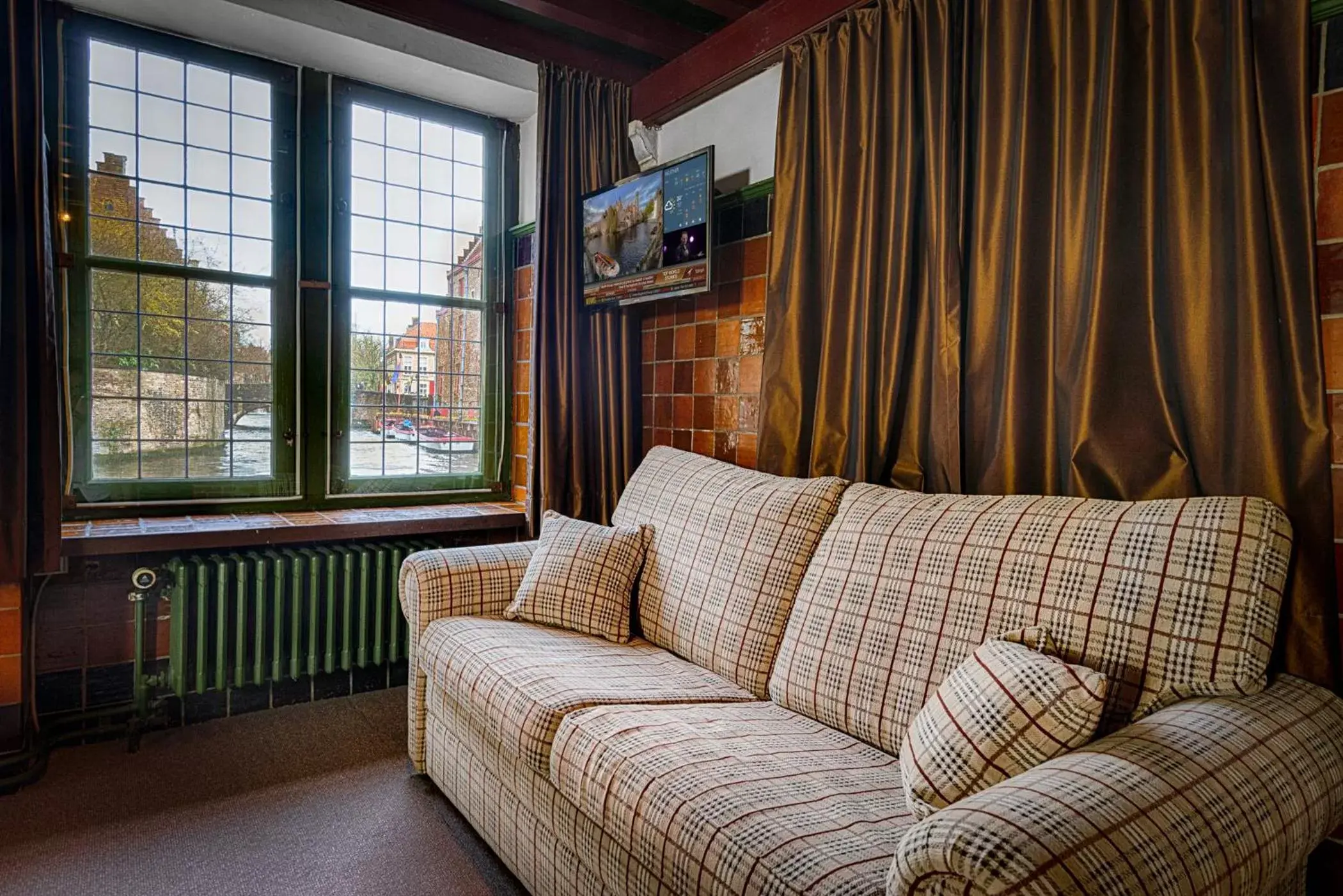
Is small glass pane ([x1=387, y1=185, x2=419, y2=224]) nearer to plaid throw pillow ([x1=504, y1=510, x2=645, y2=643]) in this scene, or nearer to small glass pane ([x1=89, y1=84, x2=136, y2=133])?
small glass pane ([x1=89, y1=84, x2=136, y2=133])

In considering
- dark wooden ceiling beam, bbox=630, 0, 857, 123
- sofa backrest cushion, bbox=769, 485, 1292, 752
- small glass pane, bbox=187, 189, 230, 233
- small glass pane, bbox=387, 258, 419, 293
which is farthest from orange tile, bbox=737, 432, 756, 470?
small glass pane, bbox=187, 189, 230, 233

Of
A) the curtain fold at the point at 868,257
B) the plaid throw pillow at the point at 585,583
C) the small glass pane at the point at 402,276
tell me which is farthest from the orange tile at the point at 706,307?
the small glass pane at the point at 402,276

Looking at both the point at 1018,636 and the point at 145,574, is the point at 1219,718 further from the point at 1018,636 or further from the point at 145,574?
the point at 145,574

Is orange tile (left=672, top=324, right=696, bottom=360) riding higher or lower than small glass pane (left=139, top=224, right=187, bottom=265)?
lower

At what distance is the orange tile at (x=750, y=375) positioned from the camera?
2734mm

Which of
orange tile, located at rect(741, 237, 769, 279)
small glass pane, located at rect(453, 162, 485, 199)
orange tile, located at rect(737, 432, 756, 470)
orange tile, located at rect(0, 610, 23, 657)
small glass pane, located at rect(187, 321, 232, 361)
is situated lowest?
orange tile, located at rect(0, 610, 23, 657)

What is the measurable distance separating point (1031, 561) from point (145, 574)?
8.94 ft

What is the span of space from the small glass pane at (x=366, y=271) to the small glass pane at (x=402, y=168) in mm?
356

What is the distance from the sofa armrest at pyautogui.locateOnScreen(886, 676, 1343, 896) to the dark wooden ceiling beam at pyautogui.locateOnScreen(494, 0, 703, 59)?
286 centimetres

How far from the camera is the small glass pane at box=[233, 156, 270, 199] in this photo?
3.11 metres

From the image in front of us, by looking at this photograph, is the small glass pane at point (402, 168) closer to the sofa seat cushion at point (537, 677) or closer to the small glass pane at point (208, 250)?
the small glass pane at point (208, 250)

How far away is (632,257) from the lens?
294cm

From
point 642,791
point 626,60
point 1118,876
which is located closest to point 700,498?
point 642,791

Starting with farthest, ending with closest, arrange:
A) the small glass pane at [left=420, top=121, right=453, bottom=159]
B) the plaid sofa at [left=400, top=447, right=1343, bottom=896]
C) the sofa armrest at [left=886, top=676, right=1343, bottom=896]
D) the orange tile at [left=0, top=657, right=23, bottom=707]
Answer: the small glass pane at [left=420, top=121, right=453, bottom=159] → the orange tile at [left=0, top=657, right=23, bottom=707] → the plaid sofa at [left=400, top=447, right=1343, bottom=896] → the sofa armrest at [left=886, top=676, right=1343, bottom=896]
